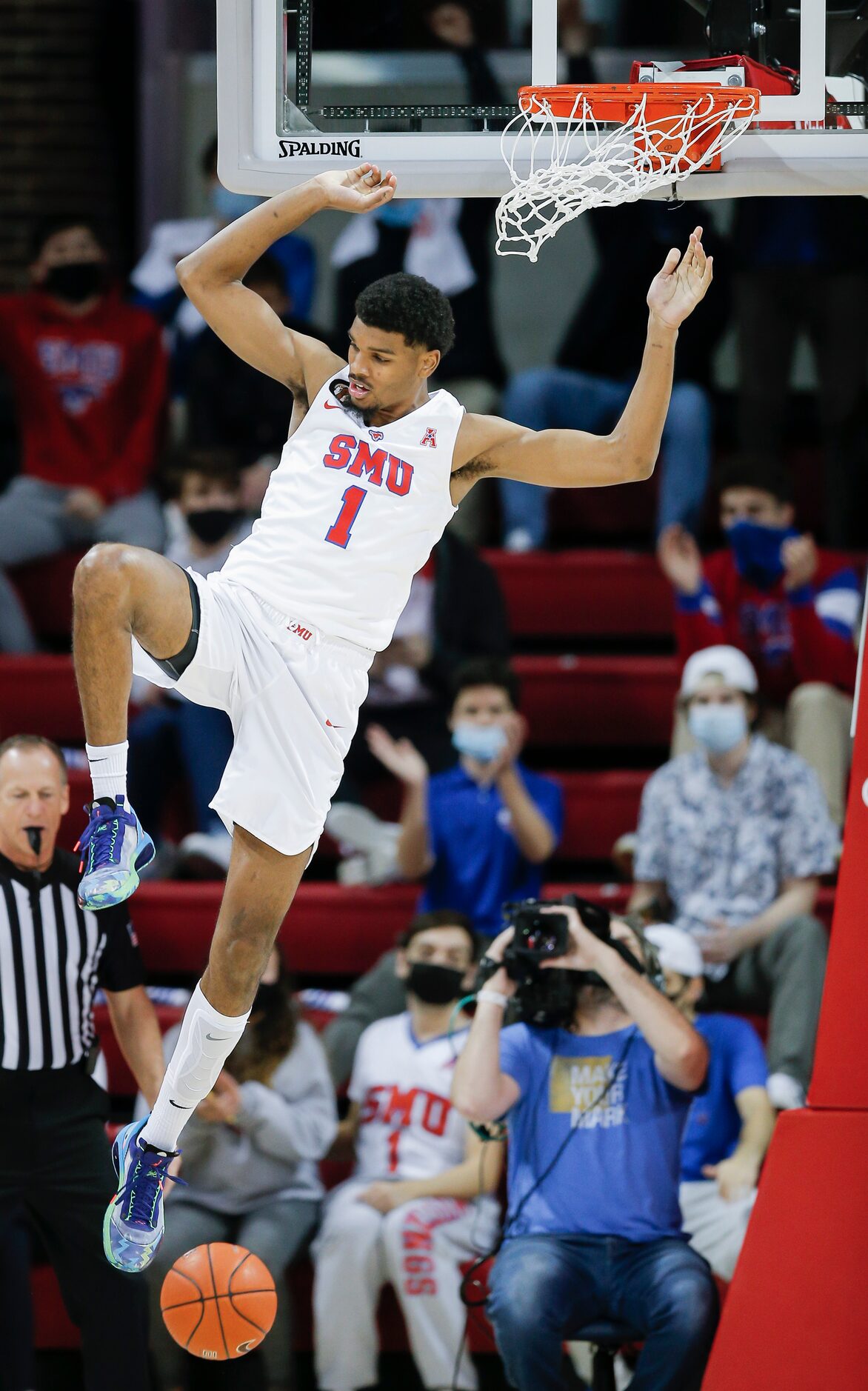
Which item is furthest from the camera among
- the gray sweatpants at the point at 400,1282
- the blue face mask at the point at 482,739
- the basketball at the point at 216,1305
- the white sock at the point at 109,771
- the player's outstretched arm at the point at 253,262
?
the blue face mask at the point at 482,739

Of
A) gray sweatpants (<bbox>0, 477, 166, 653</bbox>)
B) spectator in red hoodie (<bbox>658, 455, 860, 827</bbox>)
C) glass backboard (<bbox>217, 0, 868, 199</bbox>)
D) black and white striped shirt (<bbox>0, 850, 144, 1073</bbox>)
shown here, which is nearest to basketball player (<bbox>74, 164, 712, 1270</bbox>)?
glass backboard (<bbox>217, 0, 868, 199</bbox>)

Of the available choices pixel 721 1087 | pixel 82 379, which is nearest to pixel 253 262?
pixel 721 1087

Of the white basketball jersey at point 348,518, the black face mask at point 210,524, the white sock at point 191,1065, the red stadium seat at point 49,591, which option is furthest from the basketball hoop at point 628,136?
the red stadium seat at point 49,591

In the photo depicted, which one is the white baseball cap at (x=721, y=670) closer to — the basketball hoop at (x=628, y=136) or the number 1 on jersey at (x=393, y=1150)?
the number 1 on jersey at (x=393, y=1150)

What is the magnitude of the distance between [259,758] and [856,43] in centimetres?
229

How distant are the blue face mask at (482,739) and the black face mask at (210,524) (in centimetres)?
138

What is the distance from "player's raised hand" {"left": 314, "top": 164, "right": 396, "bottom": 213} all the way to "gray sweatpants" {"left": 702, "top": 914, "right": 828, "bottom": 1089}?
3064 millimetres

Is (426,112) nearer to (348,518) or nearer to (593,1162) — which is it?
(348,518)

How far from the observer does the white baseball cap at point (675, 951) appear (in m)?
6.00

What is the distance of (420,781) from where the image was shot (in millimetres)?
6910

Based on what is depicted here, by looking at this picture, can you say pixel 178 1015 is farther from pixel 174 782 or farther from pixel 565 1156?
pixel 565 1156

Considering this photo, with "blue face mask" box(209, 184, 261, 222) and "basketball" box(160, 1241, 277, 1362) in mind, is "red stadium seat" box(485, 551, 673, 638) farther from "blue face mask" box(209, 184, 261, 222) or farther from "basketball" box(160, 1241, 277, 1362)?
"basketball" box(160, 1241, 277, 1362)

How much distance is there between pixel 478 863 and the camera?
705 cm

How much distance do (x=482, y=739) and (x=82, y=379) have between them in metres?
3.02
